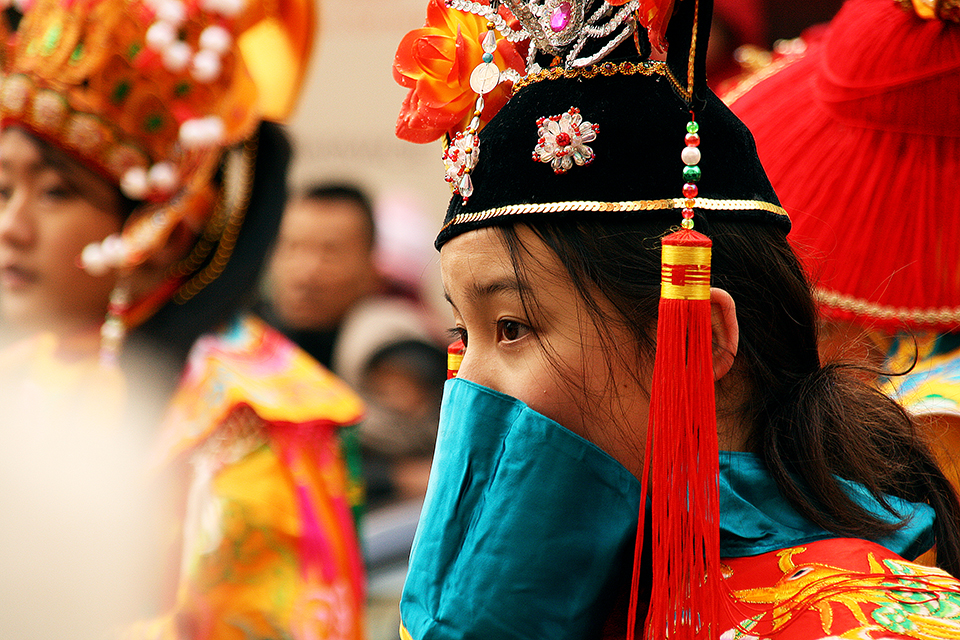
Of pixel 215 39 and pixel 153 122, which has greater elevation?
pixel 215 39

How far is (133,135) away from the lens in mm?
2459

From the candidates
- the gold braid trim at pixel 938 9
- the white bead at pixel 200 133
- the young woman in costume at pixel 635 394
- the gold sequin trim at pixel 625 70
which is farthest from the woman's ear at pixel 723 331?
the white bead at pixel 200 133

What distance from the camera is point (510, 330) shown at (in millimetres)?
1068

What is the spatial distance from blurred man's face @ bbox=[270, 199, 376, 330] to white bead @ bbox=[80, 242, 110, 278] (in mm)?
1996

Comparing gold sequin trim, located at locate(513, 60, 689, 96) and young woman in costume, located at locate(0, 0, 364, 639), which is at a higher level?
gold sequin trim, located at locate(513, 60, 689, 96)

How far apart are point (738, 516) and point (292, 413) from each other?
4.73 feet

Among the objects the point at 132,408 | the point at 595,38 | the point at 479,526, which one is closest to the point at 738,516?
the point at 479,526

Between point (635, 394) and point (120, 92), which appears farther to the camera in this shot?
point (120, 92)

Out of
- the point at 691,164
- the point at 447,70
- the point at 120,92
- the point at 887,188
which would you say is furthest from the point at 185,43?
the point at 691,164

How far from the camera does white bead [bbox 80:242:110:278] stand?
2371mm

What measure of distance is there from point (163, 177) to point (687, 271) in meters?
1.83

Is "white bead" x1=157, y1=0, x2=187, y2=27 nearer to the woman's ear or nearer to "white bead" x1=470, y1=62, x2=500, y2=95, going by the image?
"white bead" x1=470, y1=62, x2=500, y2=95

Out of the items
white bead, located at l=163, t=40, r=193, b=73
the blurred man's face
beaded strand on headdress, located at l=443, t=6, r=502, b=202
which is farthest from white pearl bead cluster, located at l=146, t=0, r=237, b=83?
the blurred man's face

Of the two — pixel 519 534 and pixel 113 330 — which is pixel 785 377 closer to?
pixel 519 534
